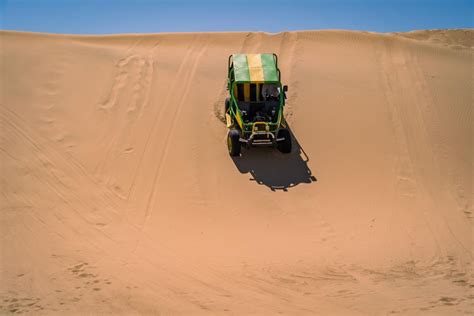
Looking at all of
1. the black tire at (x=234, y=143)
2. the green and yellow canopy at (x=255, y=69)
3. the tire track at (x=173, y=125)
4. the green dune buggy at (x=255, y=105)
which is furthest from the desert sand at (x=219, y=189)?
the green and yellow canopy at (x=255, y=69)

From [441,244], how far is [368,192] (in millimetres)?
2236

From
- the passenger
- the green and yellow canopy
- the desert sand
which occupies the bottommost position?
the desert sand

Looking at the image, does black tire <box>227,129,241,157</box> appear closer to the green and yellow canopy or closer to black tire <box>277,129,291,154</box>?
A: black tire <box>277,129,291,154</box>

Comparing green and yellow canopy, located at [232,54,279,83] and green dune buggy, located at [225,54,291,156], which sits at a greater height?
green and yellow canopy, located at [232,54,279,83]

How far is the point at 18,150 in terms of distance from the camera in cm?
1182

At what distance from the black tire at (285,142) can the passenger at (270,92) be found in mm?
1349

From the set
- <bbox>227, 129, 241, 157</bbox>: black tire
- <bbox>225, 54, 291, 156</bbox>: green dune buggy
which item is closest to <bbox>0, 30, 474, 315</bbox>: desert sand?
<bbox>227, 129, 241, 157</bbox>: black tire

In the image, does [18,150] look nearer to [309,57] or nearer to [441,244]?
[441,244]

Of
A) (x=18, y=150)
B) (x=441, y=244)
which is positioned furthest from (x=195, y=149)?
(x=441, y=244)

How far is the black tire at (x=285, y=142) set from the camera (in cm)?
1252

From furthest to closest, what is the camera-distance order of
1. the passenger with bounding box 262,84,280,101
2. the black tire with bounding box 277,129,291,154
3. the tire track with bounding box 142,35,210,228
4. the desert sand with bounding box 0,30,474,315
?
1. the passenger with bounding box 262,84,280,101
2. the black tire with bounding box 277,129,291,154
3. the tire track with bounding box 142,35,210,228
4. the desert sand with bounding box 0,30,474,315

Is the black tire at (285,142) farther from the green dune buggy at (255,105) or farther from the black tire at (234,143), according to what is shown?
the black tire at (234,143)

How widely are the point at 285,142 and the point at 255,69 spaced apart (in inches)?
91.6

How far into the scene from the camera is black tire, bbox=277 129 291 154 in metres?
12.5
